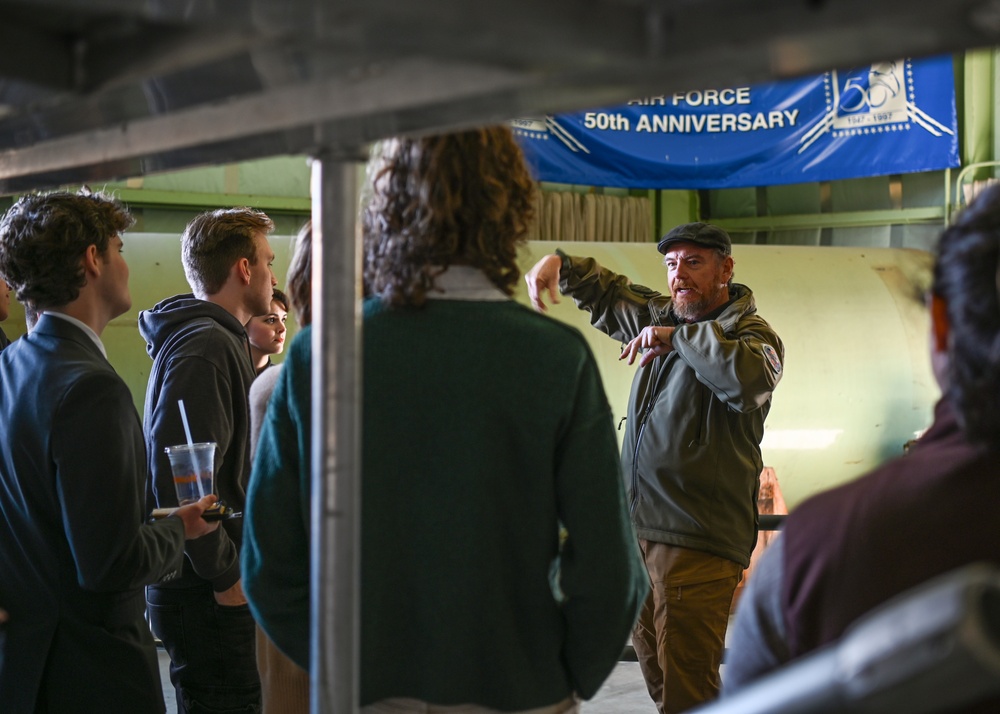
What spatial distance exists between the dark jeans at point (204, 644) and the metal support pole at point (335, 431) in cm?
180

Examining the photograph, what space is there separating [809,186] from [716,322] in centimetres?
617

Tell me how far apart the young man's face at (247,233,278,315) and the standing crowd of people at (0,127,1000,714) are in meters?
0.42

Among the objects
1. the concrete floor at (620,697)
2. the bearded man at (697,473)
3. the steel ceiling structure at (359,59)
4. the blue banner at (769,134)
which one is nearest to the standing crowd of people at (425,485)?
the steel ceiling structure at (359,59)

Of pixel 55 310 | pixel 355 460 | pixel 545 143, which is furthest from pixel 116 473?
pixel 545 143

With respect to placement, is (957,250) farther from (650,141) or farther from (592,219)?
(592,219)

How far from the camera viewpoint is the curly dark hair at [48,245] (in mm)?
2129

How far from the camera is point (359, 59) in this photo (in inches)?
34.6

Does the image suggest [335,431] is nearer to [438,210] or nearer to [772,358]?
[438,210]

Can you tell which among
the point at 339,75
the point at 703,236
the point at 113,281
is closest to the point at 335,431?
the point at 339,75

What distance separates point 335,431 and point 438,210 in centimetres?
58

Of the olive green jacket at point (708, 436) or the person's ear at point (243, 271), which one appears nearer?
the person's ear at point (243, 271)

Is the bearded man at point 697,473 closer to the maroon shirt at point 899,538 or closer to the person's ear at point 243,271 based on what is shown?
the person's ear at point 243,271

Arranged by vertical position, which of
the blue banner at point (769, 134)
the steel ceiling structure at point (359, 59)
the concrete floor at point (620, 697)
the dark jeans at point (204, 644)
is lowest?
the concrete floor at point (620, 697)

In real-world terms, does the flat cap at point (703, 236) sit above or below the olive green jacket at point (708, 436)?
above
